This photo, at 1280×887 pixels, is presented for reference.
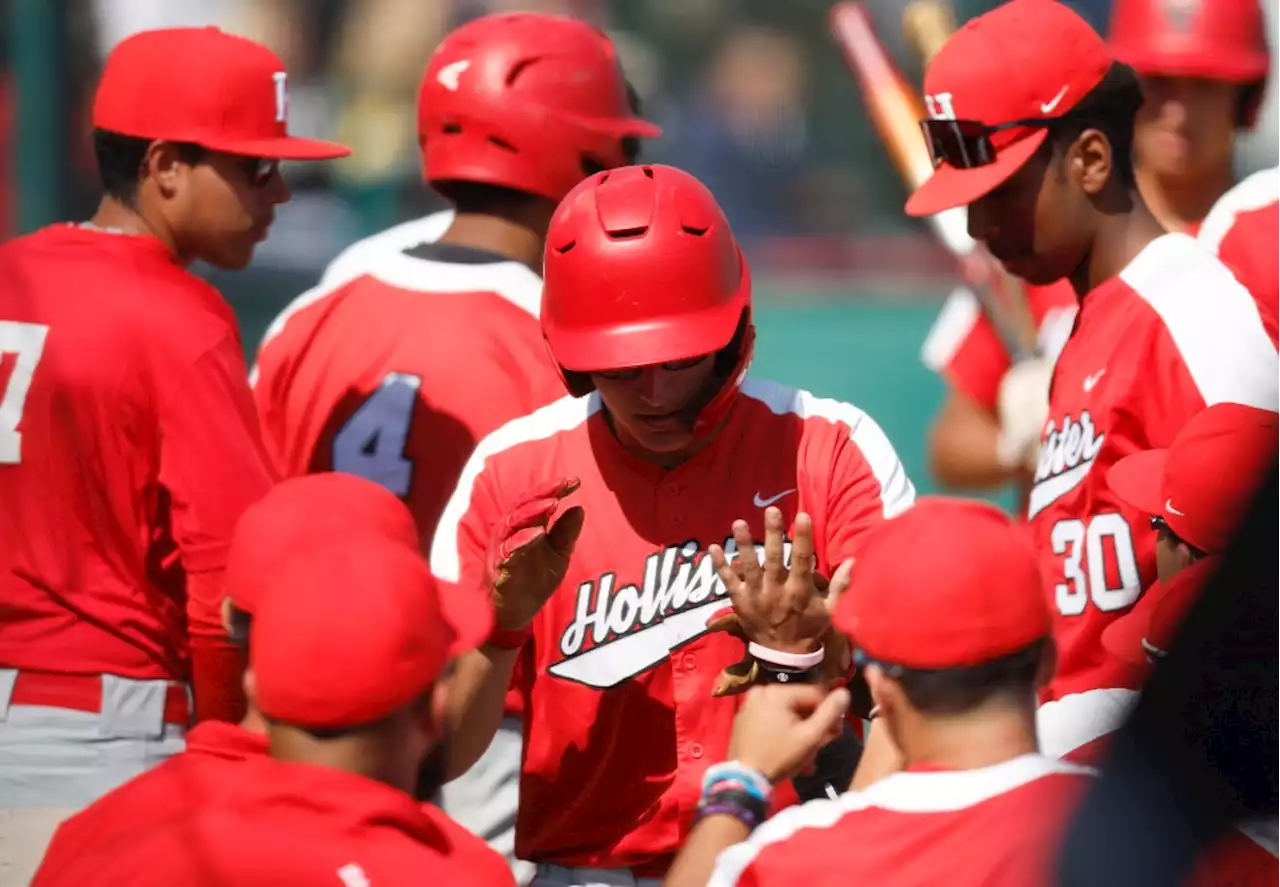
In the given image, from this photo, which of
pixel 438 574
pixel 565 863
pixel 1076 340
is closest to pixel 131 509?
pixel 438 574

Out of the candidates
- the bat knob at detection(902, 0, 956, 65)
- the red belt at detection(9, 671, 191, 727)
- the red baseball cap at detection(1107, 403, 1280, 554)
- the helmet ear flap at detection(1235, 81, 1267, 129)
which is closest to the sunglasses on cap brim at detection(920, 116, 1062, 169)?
the red baseball cap at detection(1107, 403, 1280, 554)

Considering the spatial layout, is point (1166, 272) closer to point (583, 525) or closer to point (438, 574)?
point (583, 525)

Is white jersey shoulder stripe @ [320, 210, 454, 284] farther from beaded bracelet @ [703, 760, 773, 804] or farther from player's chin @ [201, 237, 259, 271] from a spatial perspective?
beaded bracelet @ [703, 760, 773, 804]

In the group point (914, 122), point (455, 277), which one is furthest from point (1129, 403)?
point (914, 122)

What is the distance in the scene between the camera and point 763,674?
2783mm

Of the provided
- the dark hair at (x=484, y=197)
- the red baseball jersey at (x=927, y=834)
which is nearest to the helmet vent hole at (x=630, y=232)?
the red baseball jersey at (x=927, y=834)

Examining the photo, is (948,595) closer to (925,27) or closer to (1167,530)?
(1167,530)

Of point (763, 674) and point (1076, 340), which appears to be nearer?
point (763, 674)

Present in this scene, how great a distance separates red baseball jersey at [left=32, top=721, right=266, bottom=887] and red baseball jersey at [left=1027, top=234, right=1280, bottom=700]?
1.57 meters

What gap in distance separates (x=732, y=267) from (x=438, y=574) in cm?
69

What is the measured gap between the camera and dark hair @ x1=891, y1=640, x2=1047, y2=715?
7.94ft

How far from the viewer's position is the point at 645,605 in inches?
120

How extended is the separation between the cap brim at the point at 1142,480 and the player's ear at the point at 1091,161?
0.65 meters

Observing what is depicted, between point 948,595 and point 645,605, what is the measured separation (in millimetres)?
768
